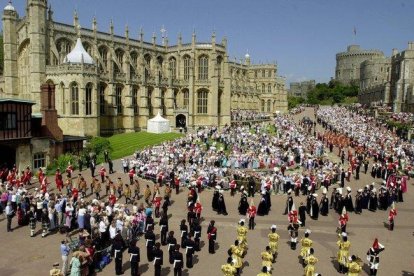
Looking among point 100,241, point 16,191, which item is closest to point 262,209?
point 100,241

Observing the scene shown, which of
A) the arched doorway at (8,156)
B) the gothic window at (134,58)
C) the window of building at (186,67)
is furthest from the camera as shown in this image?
the window of building at (186,67)

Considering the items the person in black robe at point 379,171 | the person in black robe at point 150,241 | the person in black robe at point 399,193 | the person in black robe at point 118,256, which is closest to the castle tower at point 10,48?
the person in black robe at point 150,241

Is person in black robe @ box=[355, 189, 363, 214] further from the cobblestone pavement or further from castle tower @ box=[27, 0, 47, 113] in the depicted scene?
castle tower @ box=[27, 0, 47, 113]

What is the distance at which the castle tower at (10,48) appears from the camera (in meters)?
48.0

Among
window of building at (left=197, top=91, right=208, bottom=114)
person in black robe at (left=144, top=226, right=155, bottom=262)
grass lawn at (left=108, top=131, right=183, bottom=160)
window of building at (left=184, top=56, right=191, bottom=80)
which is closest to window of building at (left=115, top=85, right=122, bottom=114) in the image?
grass lawn at (left=108, top=131, right=183, bottom=160)

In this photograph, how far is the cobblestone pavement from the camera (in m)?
13.6

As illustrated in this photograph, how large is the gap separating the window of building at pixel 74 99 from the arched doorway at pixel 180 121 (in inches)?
798

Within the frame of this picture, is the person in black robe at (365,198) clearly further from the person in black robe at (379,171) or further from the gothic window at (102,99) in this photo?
the gothic window at (102,99)

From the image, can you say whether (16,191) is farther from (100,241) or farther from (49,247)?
(100,241)

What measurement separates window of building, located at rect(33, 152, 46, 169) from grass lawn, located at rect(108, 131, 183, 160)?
6595mm

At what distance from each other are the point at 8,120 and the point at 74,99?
17.6 meters

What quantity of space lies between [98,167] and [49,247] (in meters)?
17.0

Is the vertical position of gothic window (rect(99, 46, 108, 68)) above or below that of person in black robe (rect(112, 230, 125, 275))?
above

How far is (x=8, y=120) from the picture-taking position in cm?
2731
